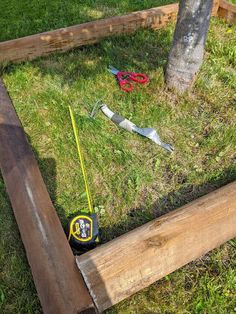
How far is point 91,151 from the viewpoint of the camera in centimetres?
310

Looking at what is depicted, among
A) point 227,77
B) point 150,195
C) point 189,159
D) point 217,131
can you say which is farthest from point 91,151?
point 227,77

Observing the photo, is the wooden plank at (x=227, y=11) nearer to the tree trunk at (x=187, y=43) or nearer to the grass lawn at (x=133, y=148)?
the grass lawn at (x=133, y=148)

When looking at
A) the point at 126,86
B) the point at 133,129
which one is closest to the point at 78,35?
the point at 126,86

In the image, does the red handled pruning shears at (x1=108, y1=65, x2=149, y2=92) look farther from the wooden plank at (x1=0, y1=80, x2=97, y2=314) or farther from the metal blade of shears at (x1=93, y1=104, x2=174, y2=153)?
the wooden plank at (x1=0, y1=80, x2=97, y2=314)

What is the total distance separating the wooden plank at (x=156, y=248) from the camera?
1.84 meters

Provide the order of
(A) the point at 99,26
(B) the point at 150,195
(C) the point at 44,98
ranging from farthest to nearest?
(A) the point at 99,26, (C) the point at 44,98, (B) the point at 150,195

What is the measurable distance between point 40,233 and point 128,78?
90.6 inches

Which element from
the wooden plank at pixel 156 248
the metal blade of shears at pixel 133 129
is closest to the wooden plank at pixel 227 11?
the metal blade of shears at pixel 133 129

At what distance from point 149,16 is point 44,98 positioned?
80.6 inches

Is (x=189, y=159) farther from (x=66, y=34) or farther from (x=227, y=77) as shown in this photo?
(x=66, y=34)

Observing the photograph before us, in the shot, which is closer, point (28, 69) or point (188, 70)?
point (188, 70)

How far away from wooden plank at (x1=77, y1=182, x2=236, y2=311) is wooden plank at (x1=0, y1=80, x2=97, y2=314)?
0.11 metres

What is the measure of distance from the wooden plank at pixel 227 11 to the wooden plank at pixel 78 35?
77 centimetres

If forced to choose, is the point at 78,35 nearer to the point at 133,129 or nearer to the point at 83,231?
the point at 133,129
